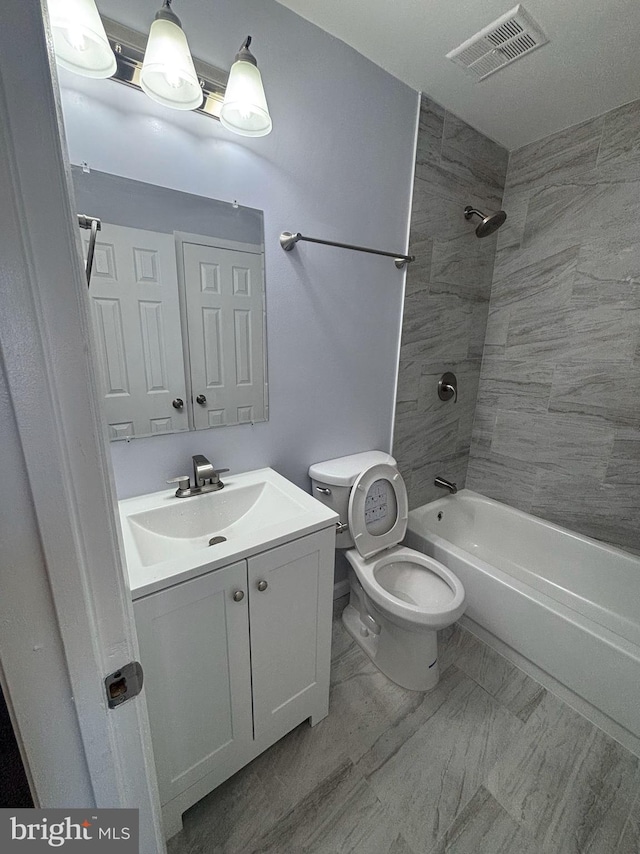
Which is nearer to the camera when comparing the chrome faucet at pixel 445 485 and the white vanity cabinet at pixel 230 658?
the white vanity cabinet at pixel 230 658

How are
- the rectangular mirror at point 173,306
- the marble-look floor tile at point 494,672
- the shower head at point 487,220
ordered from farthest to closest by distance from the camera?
the shower head at point 487,220
the marble-look floor tile at point 494,672
the rectangular mirror at point 173,306

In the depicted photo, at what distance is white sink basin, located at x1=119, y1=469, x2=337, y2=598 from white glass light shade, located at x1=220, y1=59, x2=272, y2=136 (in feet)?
3.91

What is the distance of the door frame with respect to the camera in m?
0.29

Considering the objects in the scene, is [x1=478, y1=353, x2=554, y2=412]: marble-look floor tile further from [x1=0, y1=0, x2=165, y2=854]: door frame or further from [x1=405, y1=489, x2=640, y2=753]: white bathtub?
[x1=0, y1=0, x2=165, y2=854]: door frame

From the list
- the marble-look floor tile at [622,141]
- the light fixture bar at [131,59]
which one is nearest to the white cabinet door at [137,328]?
the light fixture bar at [131,59]

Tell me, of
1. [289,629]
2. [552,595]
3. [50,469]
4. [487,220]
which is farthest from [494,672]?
[487,220]

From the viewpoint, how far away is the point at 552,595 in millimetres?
1877

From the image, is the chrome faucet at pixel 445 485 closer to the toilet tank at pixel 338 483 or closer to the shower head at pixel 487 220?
the toilet tank at pixel 338 483

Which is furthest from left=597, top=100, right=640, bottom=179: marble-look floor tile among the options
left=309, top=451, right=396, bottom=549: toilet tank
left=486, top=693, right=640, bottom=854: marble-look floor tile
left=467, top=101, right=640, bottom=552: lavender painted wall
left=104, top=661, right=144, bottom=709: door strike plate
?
left=104, top=661, right=144, bottom=709: door strike plate

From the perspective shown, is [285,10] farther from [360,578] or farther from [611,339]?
[360,578]

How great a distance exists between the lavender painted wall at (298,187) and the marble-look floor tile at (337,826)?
1.06 meters

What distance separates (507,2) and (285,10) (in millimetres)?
717

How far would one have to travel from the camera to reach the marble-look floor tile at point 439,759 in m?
1.07

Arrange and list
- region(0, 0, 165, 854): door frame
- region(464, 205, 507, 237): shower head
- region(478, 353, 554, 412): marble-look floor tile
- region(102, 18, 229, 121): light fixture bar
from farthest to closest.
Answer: region(478, 353, 554, 412): marble-look floor tile < region(464, 205, 507, 237): shower head < region(102, 18, 229, 121): light fixture bar < region(0, 0, 165, 854): door frame
